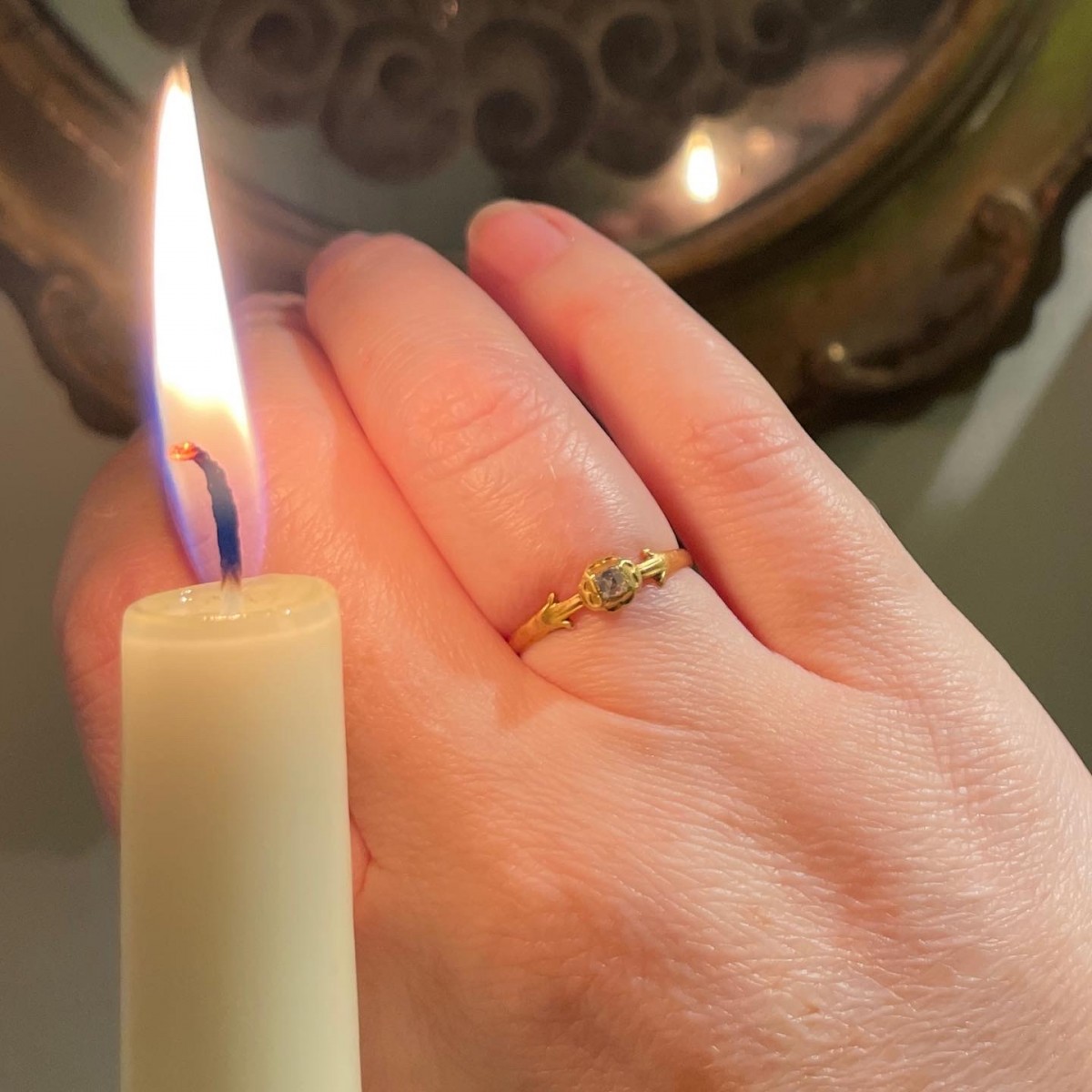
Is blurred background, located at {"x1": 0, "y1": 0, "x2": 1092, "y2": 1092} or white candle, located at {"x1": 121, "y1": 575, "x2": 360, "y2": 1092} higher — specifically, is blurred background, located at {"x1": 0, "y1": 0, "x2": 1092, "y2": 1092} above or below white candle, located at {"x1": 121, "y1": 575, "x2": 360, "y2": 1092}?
above

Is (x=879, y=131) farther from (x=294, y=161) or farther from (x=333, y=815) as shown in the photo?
(x=333, y=815)

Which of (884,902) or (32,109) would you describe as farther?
(32,109)

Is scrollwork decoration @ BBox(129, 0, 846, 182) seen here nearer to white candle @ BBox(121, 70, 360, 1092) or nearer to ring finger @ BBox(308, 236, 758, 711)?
ring finger @ BBox(308, 236, 758, 711)

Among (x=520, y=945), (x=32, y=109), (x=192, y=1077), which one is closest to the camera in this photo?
(x=192, y=1077)

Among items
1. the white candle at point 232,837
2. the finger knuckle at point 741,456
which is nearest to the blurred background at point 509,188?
the finger knuckle at point 741,456

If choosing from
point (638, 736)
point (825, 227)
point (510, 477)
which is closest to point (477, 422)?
point (510, 477)

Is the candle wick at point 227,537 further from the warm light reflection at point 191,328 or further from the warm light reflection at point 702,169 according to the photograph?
the warm light reflection at point 702,169

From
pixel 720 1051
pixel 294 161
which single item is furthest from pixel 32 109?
pixel 720 1051

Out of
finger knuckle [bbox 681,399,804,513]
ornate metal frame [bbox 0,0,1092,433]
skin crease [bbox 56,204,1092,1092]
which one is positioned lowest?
skin crease [bbox 56,204,1092,1092]

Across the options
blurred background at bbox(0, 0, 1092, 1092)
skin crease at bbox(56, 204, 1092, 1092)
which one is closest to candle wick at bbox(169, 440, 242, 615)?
skin crease at bbox(56, 204, 1092, 1092)
